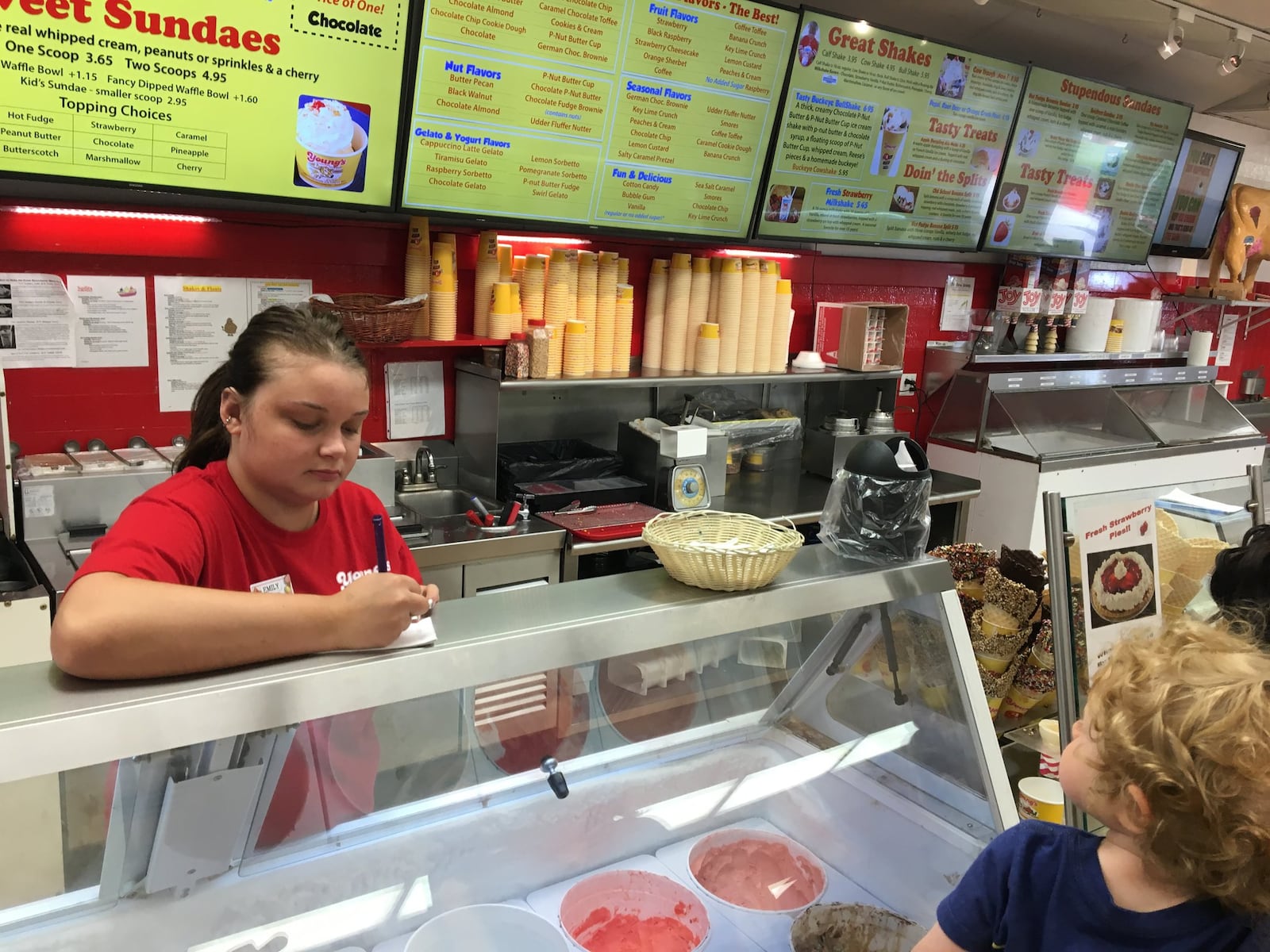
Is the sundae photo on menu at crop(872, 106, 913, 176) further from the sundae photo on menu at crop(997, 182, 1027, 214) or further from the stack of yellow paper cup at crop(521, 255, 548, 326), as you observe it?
the stack of yellow paper cup at crop(521, 255, 548, 326)

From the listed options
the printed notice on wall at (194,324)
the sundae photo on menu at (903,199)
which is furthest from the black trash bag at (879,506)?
the sundae photo on menu at (903,199)

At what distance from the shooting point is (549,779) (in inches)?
56.2

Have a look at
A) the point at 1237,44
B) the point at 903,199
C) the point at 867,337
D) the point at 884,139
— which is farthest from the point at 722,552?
the point at 1237,44

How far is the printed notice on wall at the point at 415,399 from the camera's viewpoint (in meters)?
3.63

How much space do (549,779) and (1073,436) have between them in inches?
171

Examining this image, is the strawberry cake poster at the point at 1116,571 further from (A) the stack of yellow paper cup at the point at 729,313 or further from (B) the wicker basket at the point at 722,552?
(A) the stack of yellow paper cup at the point at 729,313

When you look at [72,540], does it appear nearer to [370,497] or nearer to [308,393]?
[370,497]

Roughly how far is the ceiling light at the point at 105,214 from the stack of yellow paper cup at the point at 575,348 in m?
1.24

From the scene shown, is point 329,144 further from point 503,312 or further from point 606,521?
point 606,521

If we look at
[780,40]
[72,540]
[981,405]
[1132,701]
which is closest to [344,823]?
[1132,701]

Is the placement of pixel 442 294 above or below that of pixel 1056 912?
above

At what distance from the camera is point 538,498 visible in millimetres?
3455

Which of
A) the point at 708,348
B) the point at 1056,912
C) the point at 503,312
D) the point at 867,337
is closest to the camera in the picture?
the point at 1056,912

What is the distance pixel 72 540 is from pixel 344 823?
1910 mm
